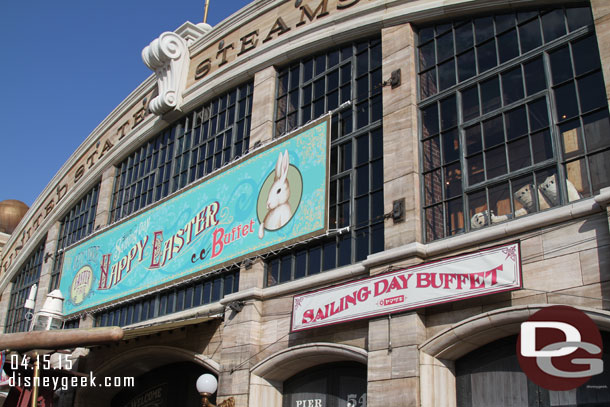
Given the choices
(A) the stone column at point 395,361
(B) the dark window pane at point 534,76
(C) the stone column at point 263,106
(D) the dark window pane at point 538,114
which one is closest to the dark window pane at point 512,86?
(B) the dark window pane at point 534,76

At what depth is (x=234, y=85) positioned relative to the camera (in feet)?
73.4

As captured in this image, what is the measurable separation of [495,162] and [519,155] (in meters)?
0.57

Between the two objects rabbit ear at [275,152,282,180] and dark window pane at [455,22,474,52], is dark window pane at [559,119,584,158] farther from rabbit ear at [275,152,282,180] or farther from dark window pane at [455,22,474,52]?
rabbit ear at [275,152,282,180]

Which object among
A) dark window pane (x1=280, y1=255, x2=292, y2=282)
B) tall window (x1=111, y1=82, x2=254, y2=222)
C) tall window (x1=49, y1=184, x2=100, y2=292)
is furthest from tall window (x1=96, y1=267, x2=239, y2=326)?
tall window (x1=49, y1=184, x2=100, y2=292)

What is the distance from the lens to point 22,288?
3397 cm

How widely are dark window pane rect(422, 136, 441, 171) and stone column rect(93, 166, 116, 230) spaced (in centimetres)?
1586

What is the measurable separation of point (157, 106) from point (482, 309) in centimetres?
1584

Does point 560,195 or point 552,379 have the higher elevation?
point 560,195

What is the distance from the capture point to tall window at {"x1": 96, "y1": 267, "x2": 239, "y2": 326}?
63.2ft

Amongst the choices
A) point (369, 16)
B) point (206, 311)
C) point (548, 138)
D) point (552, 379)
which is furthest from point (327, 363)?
point (369, 16)

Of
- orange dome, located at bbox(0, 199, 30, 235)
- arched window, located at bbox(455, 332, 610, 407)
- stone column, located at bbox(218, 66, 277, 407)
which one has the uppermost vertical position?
orange dome, located at bbox(0, 199, 30, 235)

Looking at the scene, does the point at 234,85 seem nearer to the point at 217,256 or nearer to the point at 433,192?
the point at 217,256

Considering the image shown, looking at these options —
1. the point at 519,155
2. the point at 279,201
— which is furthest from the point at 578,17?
the point at 279,201

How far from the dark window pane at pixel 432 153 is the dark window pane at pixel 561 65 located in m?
3.05
